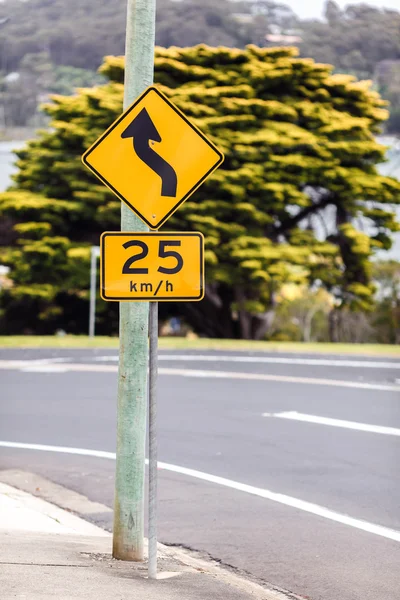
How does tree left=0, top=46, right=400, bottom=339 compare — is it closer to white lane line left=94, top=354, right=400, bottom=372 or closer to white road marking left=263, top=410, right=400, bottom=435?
white lane line left=94, top=354, right=400, bottom=372

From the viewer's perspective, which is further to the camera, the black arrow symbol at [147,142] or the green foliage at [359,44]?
the green foliage at [359,44]

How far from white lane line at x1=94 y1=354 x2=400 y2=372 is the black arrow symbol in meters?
17.7

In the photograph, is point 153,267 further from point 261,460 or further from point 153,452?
point 261,460

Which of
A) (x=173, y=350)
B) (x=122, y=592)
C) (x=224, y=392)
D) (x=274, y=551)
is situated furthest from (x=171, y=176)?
(x=173, y=350)

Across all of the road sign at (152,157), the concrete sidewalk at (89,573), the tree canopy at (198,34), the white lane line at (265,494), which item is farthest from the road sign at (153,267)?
the tree canopy at (198,34)

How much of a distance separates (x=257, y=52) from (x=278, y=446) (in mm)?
26140

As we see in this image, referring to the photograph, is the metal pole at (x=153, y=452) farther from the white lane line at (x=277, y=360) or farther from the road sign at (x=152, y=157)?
the white lane line at (x=277, y=360)

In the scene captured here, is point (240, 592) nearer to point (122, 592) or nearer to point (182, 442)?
point (122, 592)

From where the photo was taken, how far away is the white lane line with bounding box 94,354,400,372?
24.1 meters

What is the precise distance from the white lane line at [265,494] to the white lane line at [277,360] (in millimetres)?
11905

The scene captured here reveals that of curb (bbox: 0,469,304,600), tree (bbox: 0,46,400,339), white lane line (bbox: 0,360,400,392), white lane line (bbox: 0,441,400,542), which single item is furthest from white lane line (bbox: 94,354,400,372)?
curb (bbox: 0,469,304,600)

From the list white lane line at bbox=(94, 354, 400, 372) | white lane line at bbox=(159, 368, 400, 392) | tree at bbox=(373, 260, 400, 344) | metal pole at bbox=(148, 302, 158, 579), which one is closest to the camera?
→ metal pole at bbox=(148, 302, 158, 579)

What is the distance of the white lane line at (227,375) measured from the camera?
19172 millimetres

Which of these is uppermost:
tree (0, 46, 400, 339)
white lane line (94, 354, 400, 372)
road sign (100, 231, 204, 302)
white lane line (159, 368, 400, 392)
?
tree (0, 46, 400, 339)
